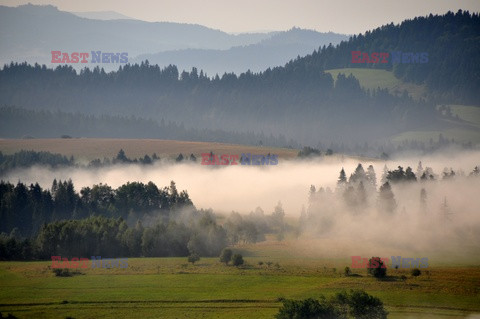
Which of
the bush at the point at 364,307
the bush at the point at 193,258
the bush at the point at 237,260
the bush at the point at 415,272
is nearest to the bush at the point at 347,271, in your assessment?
the bush at the point at 415,272

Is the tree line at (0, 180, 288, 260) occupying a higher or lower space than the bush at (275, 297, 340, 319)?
lower

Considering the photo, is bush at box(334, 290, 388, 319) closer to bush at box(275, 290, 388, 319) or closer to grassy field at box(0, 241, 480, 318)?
bush at box(275, 290, 388, 319)

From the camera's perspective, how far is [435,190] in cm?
17588

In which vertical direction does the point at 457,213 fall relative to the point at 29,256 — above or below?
above

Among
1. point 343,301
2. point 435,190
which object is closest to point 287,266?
point 343,301

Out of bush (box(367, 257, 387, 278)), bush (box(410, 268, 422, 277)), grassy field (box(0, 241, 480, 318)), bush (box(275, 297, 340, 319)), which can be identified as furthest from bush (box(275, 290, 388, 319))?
bush (box(410, 268, 422, 277))

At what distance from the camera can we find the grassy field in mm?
100375

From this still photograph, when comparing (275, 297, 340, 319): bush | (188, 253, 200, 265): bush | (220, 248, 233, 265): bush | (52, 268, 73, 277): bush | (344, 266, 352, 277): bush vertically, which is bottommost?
(52, 268, 73, 277): bush

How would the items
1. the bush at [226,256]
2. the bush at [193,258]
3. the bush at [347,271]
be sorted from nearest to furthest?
1. the bush at [347,271]
2. the bush at [226,256]
3. the bush at [193,258]

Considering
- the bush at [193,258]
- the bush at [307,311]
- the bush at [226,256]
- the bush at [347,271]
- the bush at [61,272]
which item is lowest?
the bush at [61,272]

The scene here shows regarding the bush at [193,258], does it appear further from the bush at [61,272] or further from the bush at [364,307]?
the bush at [364,307]

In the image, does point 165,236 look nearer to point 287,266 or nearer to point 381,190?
point 287,266

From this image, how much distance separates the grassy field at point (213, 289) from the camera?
100 meters

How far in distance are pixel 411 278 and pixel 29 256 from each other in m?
74.4
